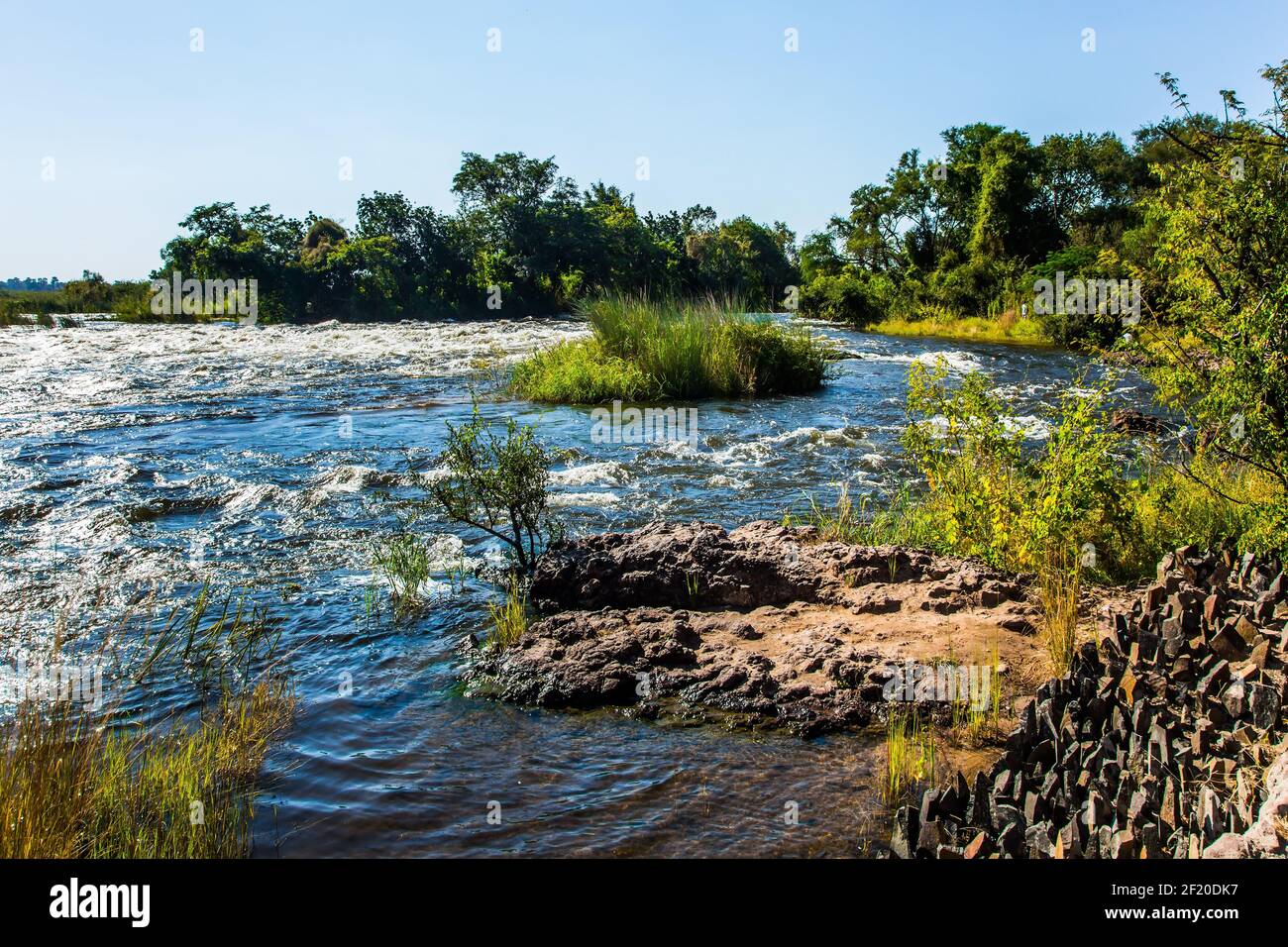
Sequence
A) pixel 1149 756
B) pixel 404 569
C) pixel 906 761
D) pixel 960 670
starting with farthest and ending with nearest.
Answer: pixel 404 569
pixel 960 670
pixel 906 761
pixel 1149 756

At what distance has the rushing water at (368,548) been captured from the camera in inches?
170

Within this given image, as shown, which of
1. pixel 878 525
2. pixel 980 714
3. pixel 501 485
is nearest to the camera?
pixel 980 714

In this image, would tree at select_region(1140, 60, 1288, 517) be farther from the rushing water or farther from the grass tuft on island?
the grass tuft on island

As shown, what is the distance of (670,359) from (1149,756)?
47.3ft

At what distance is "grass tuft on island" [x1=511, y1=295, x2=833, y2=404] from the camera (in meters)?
17.6

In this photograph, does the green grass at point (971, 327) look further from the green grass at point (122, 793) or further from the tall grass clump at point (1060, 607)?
the green grass at point (122, 793)

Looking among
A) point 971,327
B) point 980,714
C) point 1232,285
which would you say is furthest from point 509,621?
point 971,327

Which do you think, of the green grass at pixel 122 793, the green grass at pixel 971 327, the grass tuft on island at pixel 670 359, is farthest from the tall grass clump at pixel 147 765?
the green grass at pixel 971 327

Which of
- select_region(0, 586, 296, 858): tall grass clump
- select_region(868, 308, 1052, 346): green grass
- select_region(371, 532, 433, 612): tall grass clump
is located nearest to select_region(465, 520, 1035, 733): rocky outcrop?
select_region(371, 532, 433, 612): tall grass clump

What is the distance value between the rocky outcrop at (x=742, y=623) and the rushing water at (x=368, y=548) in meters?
0.27

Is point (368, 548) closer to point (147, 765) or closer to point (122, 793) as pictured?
point (147, 765)

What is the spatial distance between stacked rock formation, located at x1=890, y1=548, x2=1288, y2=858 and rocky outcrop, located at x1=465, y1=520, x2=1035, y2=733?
3.36ft

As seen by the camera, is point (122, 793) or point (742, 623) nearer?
point (122, 793)

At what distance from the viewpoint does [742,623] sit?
629 centimetres
